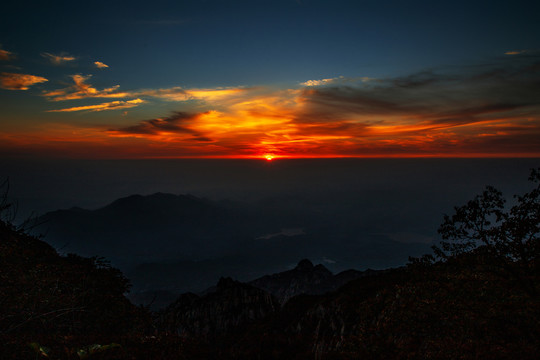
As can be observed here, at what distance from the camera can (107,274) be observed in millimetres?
34469

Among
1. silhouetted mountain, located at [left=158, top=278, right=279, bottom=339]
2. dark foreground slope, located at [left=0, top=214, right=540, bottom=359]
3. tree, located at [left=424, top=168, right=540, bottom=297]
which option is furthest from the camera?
silhouetted mountain, located at [left=158, top=278, right=279, bottom=339]

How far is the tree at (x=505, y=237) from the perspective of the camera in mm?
16250

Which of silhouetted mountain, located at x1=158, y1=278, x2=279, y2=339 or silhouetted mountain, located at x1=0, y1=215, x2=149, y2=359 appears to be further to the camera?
silhouetted mountain, located at x1=158, y1=278, x2=279, y2=339

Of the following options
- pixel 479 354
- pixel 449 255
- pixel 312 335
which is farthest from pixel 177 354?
pixel 312 335

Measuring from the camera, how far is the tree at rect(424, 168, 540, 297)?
1625 cm

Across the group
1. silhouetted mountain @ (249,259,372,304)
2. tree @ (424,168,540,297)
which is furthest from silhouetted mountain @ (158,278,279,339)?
silhouetted mountain @ (249,259,372,304)

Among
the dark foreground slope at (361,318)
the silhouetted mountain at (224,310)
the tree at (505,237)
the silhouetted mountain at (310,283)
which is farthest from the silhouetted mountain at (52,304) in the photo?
the silhouetted mountain at (310,283)

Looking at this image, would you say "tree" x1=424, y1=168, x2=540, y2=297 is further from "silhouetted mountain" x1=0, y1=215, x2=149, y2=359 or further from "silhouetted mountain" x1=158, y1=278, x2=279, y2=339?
"silhouetted mountain" x1=158, y1=278, x2=279, y2=339

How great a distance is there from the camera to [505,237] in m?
16.8

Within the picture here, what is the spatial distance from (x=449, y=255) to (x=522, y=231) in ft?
14.7

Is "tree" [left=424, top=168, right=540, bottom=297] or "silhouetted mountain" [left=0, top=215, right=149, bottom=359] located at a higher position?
"tree" [left=424, top=168, right=540, bottom=297]

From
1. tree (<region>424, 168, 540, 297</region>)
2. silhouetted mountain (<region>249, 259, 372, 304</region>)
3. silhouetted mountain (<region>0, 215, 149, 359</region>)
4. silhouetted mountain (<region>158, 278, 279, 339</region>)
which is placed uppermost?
tree (<region>424, 168, 540, 297</region>)

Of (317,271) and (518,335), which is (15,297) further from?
(317,271)

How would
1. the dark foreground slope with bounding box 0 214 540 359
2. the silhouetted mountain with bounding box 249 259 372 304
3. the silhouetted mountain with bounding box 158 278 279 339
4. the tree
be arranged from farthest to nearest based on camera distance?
the silhouetted mountain with bounding box 249 259 372 304 < the silhouetted mountain with bounding box 158 278 279 339 < the tree < the dark foreground slope with bounding box 0 214 540 359
